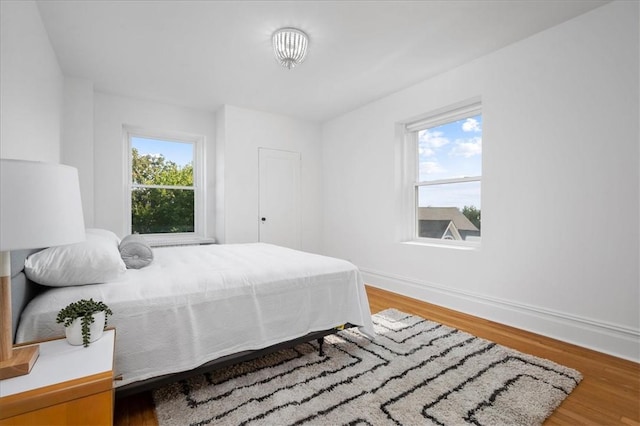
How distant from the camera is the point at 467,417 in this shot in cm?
155

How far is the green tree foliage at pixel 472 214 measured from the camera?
330 cm

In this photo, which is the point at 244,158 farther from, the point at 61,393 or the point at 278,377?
the point at 61,393

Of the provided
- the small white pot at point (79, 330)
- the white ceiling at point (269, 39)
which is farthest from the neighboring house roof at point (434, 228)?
the small white pot at point (79, 330)

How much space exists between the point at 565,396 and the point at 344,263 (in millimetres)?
1489

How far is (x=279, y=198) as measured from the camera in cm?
491

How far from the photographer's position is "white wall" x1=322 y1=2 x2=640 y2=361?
7.31ft

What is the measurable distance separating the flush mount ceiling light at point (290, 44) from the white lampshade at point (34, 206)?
2.13m

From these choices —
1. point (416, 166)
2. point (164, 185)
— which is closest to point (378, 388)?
point (416, 166)

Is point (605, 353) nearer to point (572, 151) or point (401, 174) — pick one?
point (572, 151)

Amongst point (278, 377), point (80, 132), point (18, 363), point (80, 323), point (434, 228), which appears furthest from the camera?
point (434, 228)

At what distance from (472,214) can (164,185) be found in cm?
408

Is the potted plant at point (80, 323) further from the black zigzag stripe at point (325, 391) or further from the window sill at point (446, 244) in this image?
the window sill at point (446, 244)

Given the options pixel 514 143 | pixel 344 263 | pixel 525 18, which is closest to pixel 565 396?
pixel 344 263

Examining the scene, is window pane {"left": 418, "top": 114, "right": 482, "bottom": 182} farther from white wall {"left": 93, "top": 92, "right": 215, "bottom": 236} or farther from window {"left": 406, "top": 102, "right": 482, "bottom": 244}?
white wall {"left": 93, "top": 92, "right": 215, "bottom": 236}
